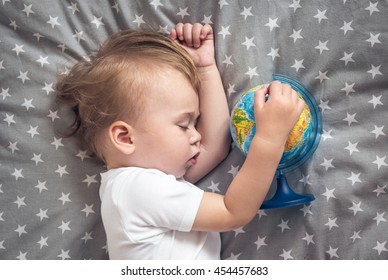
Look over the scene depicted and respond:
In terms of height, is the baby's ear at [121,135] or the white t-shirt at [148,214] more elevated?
Result: the baby's ear at [121,135]

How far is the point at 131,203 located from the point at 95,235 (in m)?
0.29

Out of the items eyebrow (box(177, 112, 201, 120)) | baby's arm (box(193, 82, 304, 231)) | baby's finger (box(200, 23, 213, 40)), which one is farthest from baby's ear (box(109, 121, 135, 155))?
baby's finger (box(200, 23, 213, 40))

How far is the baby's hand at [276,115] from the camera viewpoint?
112 cm

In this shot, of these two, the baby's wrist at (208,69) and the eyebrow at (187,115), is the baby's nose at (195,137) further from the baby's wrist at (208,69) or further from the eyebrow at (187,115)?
the baby's wrist at (208,69)

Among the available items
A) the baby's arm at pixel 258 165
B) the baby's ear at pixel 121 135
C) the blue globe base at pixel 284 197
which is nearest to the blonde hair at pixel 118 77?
the baby's ear at pixel 121 135

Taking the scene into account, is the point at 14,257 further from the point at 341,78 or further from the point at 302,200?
the point at 341,78

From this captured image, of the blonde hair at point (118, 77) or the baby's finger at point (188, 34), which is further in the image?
the baby's finger at point (188, 34)

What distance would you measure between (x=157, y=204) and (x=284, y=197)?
330mm

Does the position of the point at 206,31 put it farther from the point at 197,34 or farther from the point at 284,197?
the point at 284,197

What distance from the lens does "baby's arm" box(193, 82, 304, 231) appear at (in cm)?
112

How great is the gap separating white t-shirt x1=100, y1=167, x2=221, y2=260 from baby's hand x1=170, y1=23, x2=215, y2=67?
0.34 m

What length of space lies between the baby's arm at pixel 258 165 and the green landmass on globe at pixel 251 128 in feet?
0.09

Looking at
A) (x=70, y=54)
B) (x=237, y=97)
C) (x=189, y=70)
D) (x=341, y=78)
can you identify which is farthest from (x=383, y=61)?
(x=70, y=54)

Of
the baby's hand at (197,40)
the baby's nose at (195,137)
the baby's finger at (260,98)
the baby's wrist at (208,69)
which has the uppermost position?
the baby's hand at (197,40)
